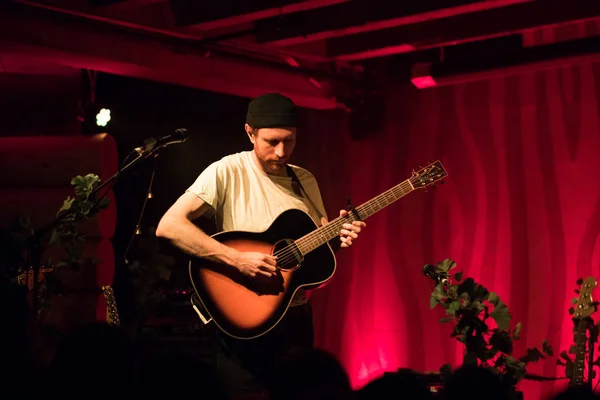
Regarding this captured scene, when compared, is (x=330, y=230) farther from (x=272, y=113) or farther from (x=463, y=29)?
(x=463, y=29)

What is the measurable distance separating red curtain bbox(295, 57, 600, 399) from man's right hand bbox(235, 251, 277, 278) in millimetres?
3198

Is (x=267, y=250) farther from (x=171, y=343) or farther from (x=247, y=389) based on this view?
(x=171, y=343)

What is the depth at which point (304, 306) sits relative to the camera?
3951 millimetres

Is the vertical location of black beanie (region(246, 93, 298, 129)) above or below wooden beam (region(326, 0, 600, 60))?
below

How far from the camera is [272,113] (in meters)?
3.98

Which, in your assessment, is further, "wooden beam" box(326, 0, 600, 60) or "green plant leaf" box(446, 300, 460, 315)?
"wooden beam" box(326, 0, 600, 60)

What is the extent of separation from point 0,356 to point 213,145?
5618 millimetres

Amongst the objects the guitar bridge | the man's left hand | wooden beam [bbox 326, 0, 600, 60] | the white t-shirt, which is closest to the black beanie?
the white t-shirt

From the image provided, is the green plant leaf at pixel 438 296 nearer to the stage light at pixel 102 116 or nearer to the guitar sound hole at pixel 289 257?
the guitar sound hole at pixel 289 257

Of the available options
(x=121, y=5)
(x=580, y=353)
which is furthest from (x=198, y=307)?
(x=580, y=353)

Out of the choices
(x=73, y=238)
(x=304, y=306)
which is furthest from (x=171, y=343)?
(x=304, y=306)

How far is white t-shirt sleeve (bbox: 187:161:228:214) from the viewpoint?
12.8 feet

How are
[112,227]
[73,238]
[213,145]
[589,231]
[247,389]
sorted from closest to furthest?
1. [247,389]
2. [73,238]
3. [589,231]
4. [112,227]
5. [213,145]

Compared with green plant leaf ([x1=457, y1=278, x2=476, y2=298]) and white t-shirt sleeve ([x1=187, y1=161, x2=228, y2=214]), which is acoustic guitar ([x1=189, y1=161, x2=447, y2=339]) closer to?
white t-shirt sleeve ([x1=187, y1=161, x2=228, y2=214])
